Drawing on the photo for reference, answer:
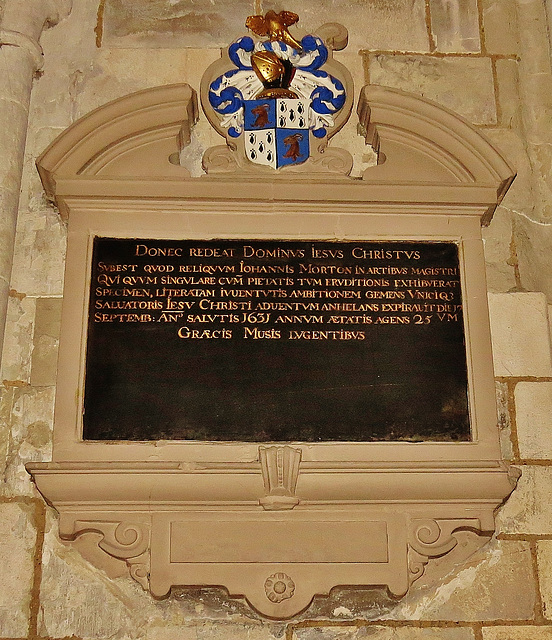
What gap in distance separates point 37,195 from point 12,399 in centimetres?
Result: 91

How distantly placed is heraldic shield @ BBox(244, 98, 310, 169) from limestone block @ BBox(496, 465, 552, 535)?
158 cm

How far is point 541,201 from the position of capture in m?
3.93

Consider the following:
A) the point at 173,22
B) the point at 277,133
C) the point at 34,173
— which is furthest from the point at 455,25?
the point at 34,173

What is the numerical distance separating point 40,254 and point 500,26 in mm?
2381

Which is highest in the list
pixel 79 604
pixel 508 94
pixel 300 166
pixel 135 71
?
pixel 135 71

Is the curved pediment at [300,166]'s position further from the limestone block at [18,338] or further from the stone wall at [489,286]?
the limestone block at [18,338]

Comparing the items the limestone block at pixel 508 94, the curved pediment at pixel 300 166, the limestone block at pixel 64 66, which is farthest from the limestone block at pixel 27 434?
the limestone block at pixel 508 94

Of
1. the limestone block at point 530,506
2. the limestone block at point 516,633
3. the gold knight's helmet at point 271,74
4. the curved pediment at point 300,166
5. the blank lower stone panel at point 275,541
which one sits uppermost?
the gold knight's helmet at point 271,74

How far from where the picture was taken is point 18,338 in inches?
143

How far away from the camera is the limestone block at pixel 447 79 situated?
13.5 ft

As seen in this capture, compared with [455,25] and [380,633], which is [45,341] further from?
[455,25]

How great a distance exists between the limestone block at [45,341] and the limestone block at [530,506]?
5.92 ft

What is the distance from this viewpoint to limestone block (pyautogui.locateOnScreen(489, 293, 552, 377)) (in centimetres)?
362

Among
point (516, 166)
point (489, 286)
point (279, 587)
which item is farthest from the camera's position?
point (516, 166)
